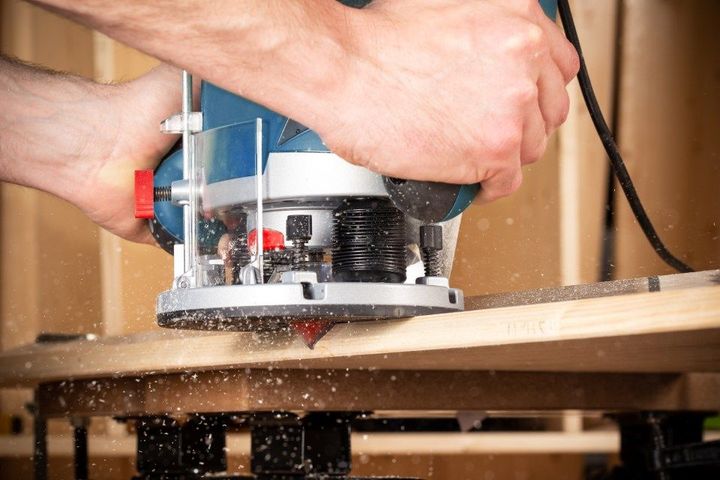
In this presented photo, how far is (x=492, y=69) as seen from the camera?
0.98 meters

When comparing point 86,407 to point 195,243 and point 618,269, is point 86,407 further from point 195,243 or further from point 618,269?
point 618,269

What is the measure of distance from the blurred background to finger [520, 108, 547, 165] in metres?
1.20

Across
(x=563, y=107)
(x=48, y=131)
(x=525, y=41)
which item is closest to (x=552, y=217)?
(x=48, y=131)

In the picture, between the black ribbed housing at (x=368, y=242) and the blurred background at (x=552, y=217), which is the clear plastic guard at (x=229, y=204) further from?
the blurred background at (x=552, y=217)

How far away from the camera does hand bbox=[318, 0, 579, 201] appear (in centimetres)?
96

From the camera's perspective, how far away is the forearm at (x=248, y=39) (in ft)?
2.97

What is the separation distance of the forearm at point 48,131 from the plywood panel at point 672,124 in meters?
1.50

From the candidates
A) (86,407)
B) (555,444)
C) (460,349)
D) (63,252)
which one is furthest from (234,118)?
(63,252)

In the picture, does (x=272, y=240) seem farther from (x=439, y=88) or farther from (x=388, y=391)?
(x=388, y=391)

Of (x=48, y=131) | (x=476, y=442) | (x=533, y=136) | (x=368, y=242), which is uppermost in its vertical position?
(x=48, y=131)

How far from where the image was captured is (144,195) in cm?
117

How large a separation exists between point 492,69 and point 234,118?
0.26m

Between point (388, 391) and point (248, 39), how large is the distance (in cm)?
52

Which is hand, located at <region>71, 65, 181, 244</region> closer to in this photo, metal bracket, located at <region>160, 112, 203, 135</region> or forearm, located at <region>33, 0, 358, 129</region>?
metal bracket, located at <region>160, 112, 203, 135</region>
